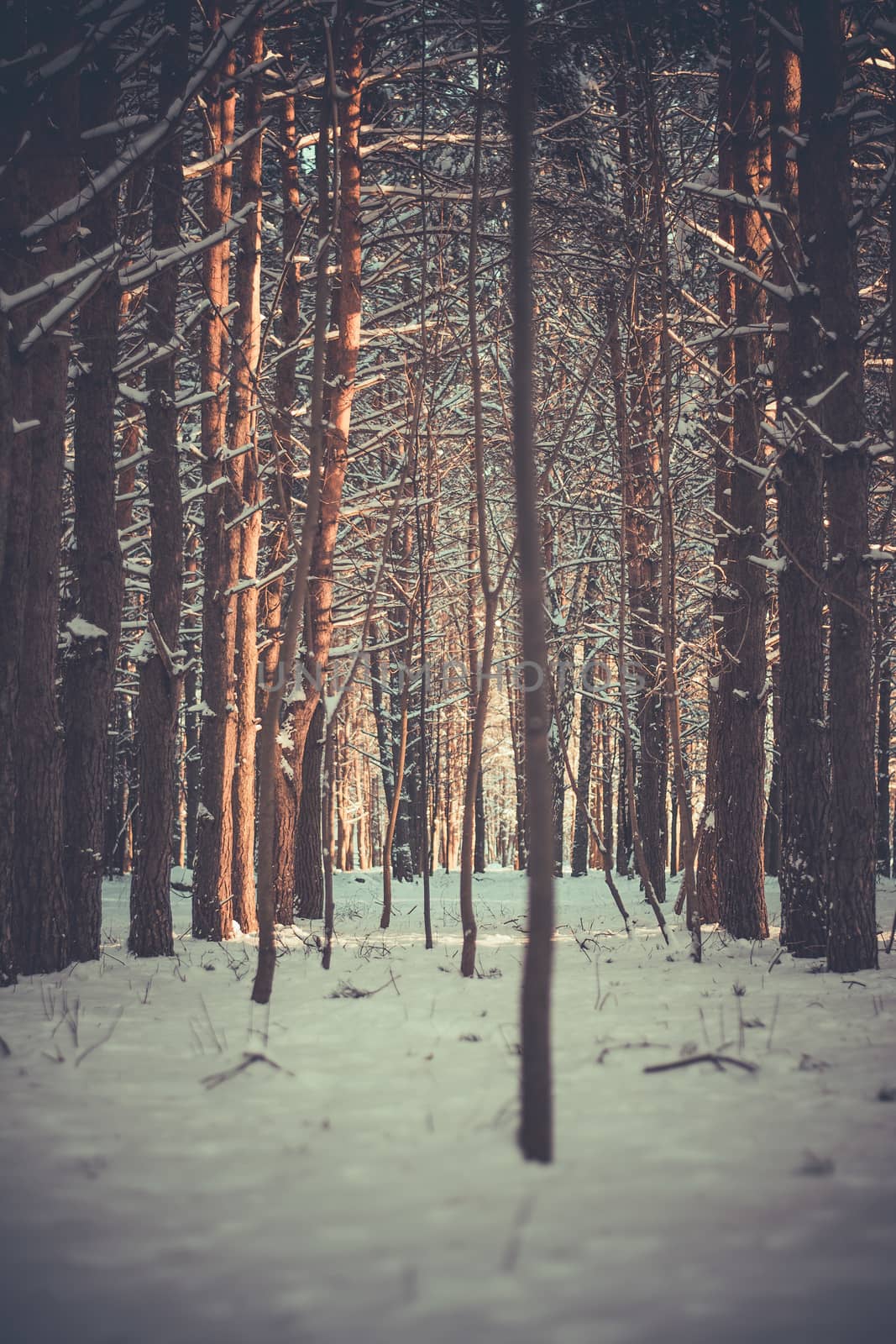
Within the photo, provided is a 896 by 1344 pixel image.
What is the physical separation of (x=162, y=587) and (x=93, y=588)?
953 mm

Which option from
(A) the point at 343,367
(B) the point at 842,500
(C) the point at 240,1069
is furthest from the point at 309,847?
(B) the point at 842,500

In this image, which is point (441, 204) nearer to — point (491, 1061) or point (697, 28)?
point (697, 28)

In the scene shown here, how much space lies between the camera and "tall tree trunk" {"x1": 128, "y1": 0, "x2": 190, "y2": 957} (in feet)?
25.8

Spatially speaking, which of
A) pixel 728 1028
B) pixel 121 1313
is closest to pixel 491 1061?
pixel 728 1028

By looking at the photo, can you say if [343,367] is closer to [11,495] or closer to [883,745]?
[11,495]

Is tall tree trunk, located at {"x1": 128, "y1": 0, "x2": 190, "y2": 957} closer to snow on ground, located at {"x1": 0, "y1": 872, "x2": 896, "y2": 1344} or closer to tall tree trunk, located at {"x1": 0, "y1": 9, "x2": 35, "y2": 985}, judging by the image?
tall tree trunk, located at {"x1": 0, "y1": 9, "x2": 35, "y2": 985}

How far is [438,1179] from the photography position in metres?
2.73

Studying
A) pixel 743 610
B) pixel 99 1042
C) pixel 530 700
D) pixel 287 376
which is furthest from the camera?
pixel 287 376

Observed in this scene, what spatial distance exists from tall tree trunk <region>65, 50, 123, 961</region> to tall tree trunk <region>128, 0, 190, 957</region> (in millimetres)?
505

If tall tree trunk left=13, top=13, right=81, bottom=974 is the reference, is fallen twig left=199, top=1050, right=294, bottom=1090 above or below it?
below

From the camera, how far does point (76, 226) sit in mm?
6551

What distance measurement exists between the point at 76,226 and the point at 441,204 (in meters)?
4.11

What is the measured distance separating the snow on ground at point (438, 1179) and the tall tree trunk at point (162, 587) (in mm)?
2371

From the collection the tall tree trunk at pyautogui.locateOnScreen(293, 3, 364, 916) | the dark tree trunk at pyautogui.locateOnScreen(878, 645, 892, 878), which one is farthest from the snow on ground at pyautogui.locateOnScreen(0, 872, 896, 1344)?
the dark tree trunk at pyautogui.locateOnScreen(878, 645, 892, 878)
